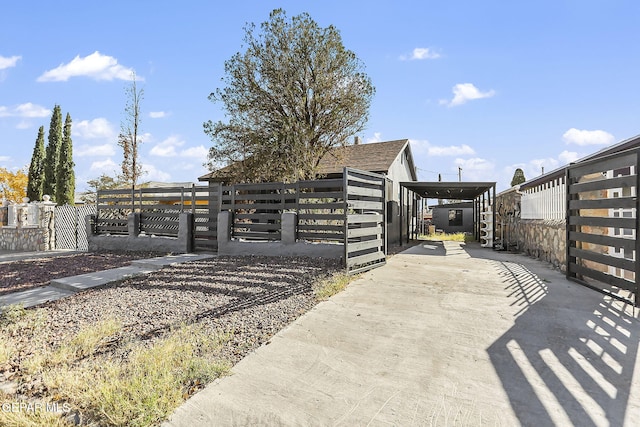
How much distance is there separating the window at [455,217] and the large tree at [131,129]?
2200 centimetres

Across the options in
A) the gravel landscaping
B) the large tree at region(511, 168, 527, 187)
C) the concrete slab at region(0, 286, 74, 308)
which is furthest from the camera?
the large tree at region(511, 168, 527, 187)

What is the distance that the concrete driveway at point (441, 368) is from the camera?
6.73 feet

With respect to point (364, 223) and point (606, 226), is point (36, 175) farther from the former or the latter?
point (606, 226)

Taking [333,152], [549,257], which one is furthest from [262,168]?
[549,257]


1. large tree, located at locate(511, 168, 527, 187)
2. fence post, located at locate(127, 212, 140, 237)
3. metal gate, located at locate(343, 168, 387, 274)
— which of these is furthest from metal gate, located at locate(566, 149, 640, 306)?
large tree, located at locate(511, 168, 527, 187)

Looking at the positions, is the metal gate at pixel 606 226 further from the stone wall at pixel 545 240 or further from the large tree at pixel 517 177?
the large tree at pixel 517 177

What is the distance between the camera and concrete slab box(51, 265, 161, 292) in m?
5.59

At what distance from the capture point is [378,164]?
1620 cm

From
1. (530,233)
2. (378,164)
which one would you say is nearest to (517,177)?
(378,164)

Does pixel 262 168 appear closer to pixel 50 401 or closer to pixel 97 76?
pixel 97 76

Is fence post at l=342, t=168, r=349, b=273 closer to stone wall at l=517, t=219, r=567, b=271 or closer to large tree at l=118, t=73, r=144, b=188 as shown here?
stone wall at l=517, t=219, r=567, b=271

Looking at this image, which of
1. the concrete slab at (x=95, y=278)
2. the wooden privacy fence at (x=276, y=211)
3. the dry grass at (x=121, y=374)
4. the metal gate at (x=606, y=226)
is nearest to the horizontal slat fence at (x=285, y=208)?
the wooden privacy fence at (x=276, y=211)

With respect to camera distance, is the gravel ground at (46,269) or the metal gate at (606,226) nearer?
the metal gate at (606,226)

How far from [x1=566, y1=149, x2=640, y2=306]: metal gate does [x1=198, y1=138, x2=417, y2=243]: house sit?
6639 millimetres
